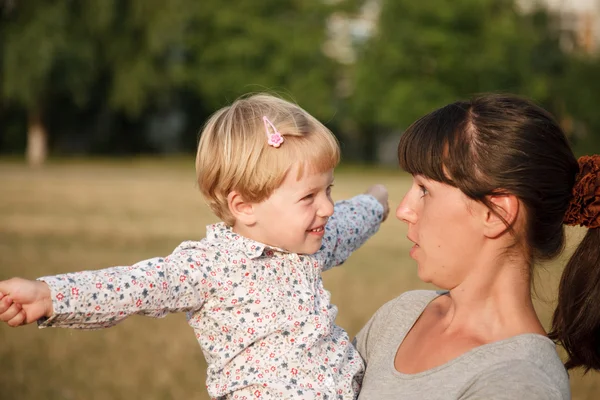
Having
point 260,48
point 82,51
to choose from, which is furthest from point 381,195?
point 260,48

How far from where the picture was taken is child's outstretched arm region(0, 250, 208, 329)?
1.89 meters

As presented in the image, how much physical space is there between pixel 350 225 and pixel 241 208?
46cm

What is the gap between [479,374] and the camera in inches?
78.0

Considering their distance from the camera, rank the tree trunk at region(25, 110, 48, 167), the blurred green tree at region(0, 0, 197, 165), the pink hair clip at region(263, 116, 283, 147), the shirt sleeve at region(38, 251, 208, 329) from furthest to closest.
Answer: the tree trunk at region(25, 110, 48, 167) → the blurred green tree at region(0, 0, 197, 165) → the pink hair clip at region(263, 116, 283, 147) → the shirt sleeve at region(38, 251, 208, 329)

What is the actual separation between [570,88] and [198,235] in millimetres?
22954

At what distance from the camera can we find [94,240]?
11.8m

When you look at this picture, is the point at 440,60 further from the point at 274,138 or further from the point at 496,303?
the point at 496,303

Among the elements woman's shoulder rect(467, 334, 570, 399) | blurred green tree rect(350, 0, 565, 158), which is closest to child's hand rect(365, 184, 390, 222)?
woman's shoulder rect(467, 334, 570, 399)

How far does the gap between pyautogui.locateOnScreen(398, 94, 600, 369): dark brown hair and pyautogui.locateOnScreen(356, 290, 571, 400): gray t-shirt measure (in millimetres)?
257

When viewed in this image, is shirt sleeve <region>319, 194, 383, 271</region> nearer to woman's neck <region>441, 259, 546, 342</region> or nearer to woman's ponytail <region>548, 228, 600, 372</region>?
woman's neck <region>441, 259, 546, 342</region>

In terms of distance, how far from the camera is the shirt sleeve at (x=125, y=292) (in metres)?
1.99

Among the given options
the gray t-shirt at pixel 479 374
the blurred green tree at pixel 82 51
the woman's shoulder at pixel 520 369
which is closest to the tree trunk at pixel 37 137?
the blurred green tree at pixel 82 51

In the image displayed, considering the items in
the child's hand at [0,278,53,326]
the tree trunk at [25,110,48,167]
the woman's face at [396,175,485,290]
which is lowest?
the tree trunk at [25,110,48,167]

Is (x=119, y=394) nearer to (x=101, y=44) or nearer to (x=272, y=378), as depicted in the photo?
(x=272, y=378)
